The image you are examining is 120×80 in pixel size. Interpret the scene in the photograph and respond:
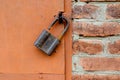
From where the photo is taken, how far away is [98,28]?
1413 mm

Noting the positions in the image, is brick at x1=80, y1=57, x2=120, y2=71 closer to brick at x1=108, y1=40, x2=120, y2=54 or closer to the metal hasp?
brick at x1=108, y1=40, x2=120, y2=54

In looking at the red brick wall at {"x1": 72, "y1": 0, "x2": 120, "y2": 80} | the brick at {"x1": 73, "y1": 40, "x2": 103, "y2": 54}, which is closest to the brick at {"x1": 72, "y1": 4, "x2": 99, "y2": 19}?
the red brick wall at {"x1": 72, "y1": 0, "x2": 120, "y2": 80}

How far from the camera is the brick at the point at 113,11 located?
1405 mm

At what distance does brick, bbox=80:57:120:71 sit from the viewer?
4.66 ft

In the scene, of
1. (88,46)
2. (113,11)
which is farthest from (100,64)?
(113,11)

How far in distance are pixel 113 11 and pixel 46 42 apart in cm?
32

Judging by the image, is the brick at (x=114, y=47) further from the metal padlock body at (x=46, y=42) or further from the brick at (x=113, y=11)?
the metal padlock body at (x=46, y=42)

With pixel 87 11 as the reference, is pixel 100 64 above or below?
below

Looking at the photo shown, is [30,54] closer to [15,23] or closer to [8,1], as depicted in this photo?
[15,23]

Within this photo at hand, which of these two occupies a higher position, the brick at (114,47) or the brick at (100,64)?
the brick at (114,47)

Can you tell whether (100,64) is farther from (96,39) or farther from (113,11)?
(113,11)

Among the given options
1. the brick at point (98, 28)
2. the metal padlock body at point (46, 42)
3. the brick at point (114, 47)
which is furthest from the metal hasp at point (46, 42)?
the brick at point (114, 47)

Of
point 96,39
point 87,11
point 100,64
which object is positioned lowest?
point 100,64

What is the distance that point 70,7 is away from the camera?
4.82 ft
